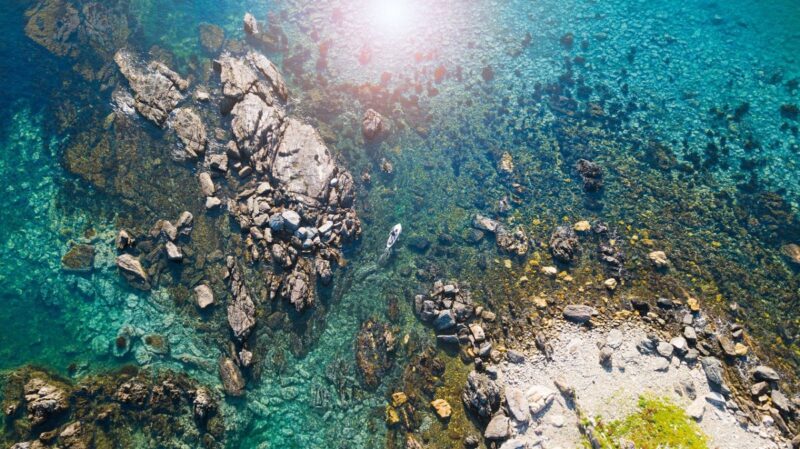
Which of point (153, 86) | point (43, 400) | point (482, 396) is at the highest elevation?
point (153, 86)

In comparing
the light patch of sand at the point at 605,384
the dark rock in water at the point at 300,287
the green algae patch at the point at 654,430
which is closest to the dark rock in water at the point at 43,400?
the dark rock in water at the point at 300,287

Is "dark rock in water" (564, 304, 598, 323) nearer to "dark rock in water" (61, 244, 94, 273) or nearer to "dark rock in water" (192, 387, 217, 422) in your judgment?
"dark rock in water" (192, 387, 217, 422)

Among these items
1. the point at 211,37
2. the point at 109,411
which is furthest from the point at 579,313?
the point at 211,37

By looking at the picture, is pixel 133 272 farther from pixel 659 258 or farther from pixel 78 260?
pixel 659 258

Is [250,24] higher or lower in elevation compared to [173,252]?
higher

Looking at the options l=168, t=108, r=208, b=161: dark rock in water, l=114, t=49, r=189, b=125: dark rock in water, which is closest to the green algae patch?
l=168, t=108, r=208, b=161: dark rock in water

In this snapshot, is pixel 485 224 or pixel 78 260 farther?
pixel 485 224

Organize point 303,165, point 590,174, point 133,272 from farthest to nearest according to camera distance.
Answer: point 590,174 < point 303,165 < point 133,272
